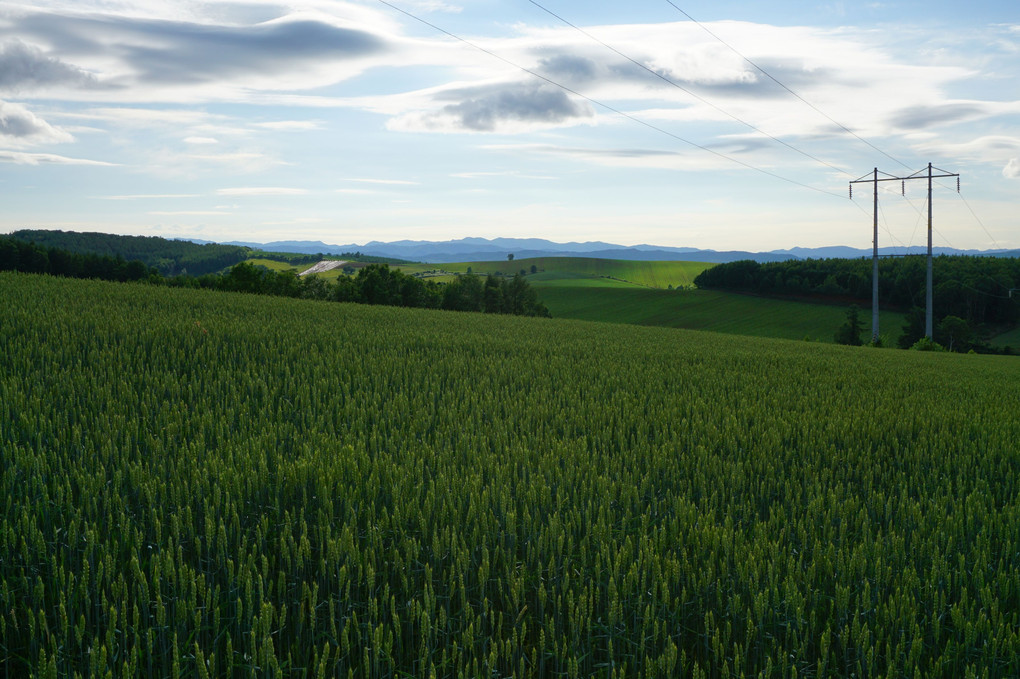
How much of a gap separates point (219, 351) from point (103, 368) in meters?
2.40

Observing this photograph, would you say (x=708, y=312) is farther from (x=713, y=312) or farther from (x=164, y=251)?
(x=164, y=251)

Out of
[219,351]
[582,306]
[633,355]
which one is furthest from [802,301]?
[219,351]

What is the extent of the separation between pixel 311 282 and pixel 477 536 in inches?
2811

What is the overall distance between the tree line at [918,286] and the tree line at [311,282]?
47768mm

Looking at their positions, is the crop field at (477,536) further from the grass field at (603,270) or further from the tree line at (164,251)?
the grass field at (603,270)

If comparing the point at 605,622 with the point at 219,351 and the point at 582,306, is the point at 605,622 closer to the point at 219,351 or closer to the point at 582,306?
the point at 219,351

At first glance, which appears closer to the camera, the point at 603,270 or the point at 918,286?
the point at 918,286

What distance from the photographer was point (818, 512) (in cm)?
461

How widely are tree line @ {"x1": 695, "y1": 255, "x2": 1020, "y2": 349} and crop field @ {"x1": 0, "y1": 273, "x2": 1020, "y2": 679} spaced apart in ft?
291

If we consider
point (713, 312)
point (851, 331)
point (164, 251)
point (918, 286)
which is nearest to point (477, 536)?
point (851, 331)

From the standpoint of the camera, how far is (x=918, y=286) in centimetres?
9450

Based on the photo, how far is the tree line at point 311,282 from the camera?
A: 171 feet

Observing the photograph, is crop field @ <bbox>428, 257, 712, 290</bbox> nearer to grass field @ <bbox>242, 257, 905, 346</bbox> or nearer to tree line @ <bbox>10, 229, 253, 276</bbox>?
grass field @ <bbox>242, 257, 905, 346</bbox>

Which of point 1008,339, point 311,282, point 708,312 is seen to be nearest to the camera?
point 311,282
